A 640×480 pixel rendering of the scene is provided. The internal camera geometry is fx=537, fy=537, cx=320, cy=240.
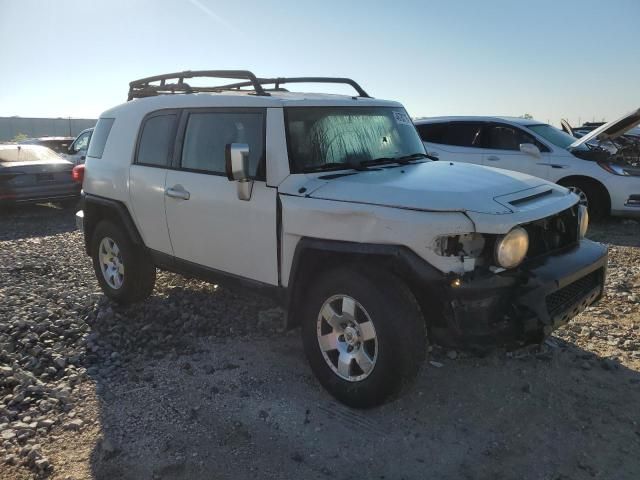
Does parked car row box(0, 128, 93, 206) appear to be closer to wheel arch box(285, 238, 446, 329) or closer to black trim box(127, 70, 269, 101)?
black trim box(127, 70, 269, 101)

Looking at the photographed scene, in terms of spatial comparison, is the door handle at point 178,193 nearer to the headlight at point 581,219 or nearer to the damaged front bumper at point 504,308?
the damaged front bumper at point 504,308

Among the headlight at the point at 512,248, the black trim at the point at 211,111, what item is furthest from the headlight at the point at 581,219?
the black trim at the point at 211,111

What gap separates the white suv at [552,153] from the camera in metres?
8.25

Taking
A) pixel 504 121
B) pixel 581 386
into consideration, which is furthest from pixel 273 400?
pixel 504 121

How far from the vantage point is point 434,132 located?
957cm

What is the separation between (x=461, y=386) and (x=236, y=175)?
209cm

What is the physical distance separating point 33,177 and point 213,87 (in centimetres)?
657

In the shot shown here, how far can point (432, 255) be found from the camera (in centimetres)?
294

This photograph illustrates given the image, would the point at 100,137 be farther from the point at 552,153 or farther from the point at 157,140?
the point at 552,153

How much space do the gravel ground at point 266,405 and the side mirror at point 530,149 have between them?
12.5ft

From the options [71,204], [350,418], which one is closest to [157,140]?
[350,418]

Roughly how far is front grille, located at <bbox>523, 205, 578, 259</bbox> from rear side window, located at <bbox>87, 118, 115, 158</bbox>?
401cm

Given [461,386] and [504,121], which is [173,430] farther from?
[504,121]

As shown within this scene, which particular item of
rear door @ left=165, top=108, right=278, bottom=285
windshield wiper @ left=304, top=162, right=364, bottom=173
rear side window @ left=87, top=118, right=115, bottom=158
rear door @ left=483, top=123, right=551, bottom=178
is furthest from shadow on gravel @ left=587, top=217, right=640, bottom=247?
rear side window @ left=87, top=118, right=115, bottom=158
